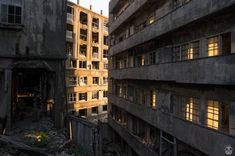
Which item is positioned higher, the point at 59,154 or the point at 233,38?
the point at 233,38

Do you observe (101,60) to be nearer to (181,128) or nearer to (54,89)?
(54,89)

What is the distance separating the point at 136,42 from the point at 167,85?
18.4 feet

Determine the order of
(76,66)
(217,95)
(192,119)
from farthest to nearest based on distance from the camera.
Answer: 1. (76,66)
2. (192,119)
3. (217,95)

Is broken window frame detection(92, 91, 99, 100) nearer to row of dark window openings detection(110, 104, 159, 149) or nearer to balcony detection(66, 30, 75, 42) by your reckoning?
balcony detection(66, 30, 75, 42)

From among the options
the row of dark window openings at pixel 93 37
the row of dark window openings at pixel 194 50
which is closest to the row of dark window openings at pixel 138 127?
the row of dark window openings at pixel 194 50

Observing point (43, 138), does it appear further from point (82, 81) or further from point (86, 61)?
point (86, 61)

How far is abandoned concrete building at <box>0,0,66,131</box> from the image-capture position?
54.4 feet

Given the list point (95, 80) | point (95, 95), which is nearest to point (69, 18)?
point (95, 80)

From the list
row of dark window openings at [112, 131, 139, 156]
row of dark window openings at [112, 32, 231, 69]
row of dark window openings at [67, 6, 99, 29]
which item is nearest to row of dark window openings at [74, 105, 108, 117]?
row of dark window openings at [112, 131, 139, 156]

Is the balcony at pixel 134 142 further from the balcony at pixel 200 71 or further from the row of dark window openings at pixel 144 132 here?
the balcony at pixel 200 71

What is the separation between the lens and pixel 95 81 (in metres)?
45.8

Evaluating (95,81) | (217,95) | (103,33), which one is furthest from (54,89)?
(103,33)

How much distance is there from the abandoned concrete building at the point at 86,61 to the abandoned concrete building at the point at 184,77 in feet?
55.2

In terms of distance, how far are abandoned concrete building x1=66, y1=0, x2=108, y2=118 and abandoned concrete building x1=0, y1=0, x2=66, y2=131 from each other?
20387 mm
